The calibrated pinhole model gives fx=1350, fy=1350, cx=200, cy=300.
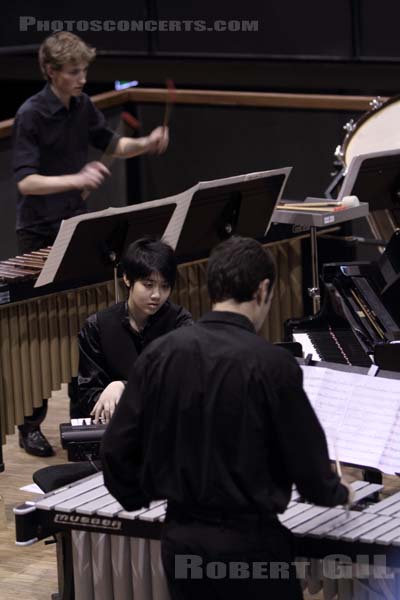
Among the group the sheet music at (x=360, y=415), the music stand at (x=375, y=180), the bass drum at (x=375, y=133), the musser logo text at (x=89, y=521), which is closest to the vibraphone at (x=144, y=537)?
the musser logo text at (x=89, y=521)

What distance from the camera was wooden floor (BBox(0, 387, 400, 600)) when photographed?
5.22m

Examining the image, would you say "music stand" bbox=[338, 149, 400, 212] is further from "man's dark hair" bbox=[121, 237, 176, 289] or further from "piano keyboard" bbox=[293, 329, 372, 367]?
"man's dark hair" bbox=[121, 237, 176, 289]

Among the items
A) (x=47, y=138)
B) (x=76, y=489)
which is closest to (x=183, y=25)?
(x=47, y=138)

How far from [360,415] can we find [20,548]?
1.85 metres

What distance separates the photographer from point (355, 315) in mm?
5789

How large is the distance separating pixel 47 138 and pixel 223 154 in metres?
3.16

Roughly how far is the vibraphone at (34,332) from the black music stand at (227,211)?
1.51ft

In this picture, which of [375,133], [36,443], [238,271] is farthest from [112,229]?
[238,271]

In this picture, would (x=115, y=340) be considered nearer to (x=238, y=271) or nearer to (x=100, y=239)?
(x=100, y=239)

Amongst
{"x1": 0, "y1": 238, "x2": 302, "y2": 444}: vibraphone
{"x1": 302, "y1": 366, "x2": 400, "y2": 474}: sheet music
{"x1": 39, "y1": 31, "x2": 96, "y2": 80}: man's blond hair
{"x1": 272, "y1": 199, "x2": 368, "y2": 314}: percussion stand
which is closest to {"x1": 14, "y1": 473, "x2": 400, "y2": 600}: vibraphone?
{"x1": 302, "y1": 366, "x2": 400, "y2": 474}: sheet music

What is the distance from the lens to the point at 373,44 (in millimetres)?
9648

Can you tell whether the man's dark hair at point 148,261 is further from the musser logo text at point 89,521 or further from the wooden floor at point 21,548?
the wooden floor at point 21,548

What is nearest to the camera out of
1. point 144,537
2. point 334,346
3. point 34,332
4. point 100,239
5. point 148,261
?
point 144,537

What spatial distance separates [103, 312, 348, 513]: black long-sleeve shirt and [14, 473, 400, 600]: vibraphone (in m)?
0.46
